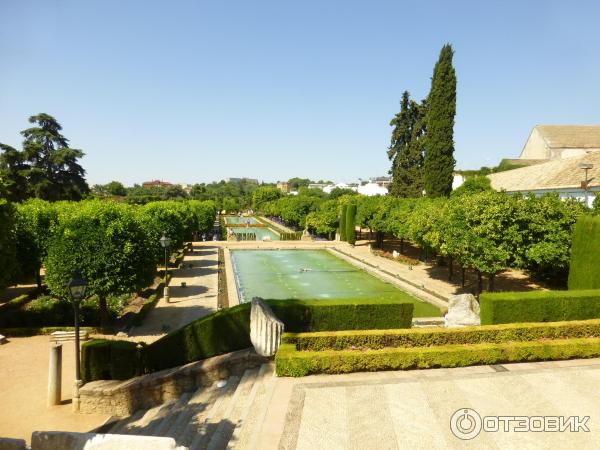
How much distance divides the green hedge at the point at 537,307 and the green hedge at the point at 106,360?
487 inches

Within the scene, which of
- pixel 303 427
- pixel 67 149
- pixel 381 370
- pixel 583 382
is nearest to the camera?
pixel 303 427

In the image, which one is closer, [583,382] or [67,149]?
[583,382]

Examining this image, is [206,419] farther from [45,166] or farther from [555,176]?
[45,166]

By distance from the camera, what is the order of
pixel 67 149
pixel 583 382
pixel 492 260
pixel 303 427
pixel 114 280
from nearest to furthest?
pixel 303 427
pixel 583 382
pixel 114 280
pixel 492 260
pixel 67 149

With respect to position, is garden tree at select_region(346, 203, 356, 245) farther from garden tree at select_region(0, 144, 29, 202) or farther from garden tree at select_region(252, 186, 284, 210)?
garden tree at select_region(252, 186, 284, 210)

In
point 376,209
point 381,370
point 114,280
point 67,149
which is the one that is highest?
point 67,149

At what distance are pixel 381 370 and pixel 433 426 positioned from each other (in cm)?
309

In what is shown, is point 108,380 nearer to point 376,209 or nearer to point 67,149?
point 376,209

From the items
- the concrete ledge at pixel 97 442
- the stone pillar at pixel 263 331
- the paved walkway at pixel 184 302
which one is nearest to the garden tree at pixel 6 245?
the paved walkway at pixel 184 302

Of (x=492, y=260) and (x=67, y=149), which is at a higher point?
(x=67, y=149)

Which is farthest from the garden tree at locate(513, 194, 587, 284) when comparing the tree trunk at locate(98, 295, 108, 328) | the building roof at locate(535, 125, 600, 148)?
the building roof at locate(535, 125, 600, 148)

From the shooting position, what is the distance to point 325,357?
1148 centimetres

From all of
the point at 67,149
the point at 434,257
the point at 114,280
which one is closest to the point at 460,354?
the point at 114,280

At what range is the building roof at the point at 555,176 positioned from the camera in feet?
107
